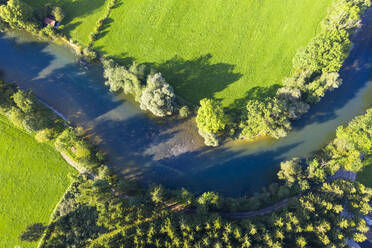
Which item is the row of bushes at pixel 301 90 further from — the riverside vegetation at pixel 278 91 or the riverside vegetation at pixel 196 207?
the riverside vegetation at pixel 196 207

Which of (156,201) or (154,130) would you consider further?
(154,130)

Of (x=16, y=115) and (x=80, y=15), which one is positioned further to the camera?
(x=80, y=15)

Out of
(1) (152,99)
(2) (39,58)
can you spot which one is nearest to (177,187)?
(1) (152,99)

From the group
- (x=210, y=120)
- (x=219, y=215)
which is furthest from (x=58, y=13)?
(x=219, y=215)

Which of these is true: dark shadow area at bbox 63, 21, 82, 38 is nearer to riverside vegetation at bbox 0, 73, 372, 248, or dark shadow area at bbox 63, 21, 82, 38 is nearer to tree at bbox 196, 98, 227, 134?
riverside vegetation at bbox 0, 73, 372, 248

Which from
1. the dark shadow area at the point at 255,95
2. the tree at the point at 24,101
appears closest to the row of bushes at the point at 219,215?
the dark shadow area at the point at 255,95

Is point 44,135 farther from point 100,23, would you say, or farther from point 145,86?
point 100,23

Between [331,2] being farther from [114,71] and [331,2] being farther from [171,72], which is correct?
[114,71]
